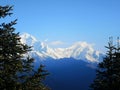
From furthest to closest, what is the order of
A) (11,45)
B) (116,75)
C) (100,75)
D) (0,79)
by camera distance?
(100,75)
(116,75)
(11,45)
(0,79)

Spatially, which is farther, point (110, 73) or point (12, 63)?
point (110, 73)

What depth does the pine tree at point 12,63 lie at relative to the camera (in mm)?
18953

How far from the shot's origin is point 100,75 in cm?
3431

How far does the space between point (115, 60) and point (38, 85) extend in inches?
562

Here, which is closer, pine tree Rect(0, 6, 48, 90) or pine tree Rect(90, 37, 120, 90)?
pine tree Rect(0, 6, 48, 90)

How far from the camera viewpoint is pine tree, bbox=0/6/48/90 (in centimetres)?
1895

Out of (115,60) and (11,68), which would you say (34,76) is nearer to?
(11,68)

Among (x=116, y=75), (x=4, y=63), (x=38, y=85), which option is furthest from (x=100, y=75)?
(x=4, y=63)

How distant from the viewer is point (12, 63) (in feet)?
64.2

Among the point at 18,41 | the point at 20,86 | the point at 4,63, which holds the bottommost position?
the point at 20,86

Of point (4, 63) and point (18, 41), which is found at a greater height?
point (18, 41)

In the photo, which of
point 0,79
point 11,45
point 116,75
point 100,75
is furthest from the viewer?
point 100,75

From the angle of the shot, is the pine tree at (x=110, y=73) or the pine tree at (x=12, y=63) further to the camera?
the pine tree at (x=110, y=73)

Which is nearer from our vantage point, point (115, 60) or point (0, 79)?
point (0, 79)
